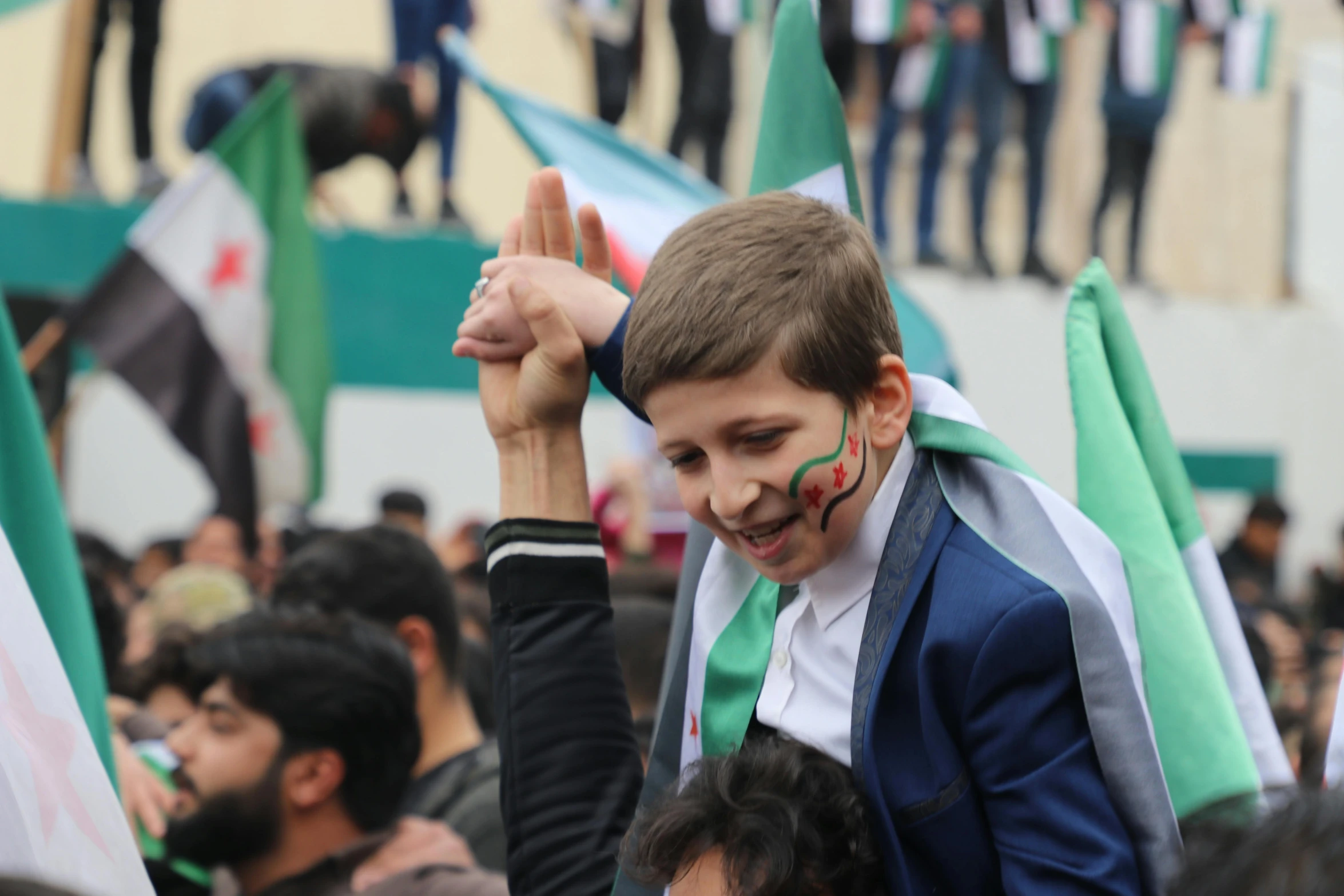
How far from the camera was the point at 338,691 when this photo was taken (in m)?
2.25

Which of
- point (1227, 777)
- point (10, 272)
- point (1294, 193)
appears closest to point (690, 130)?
point (10, 272)

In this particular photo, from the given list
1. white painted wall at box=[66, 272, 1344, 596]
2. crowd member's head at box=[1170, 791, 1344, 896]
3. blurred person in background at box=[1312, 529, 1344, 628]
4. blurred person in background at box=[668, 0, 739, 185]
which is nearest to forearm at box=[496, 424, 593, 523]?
crowd member's head at box=[1170, 791, 1344, 896]

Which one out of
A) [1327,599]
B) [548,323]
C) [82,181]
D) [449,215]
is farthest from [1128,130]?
[548,323]

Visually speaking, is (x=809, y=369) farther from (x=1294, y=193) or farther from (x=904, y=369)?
(x=1294, y=193)

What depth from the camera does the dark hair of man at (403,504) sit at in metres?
5.52

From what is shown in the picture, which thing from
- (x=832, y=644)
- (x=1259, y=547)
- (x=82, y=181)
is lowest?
(x=1259, y=547)

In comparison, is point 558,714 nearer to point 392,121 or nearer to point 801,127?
point 801,127

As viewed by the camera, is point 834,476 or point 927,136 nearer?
point 834,476

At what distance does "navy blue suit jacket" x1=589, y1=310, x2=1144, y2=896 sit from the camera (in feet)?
3.61

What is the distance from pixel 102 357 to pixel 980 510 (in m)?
3.54

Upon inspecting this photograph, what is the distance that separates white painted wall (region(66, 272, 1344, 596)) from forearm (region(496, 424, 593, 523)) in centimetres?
481

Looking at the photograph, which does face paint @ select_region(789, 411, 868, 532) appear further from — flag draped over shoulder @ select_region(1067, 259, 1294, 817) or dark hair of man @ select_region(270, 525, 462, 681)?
dark hair of man @ select_region(270, 525, 462, 681)

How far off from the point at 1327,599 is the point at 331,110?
14.7 ft

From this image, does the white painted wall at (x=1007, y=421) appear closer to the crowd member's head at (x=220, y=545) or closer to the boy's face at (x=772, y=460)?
the crowd member's head at (x=220, y=545)
